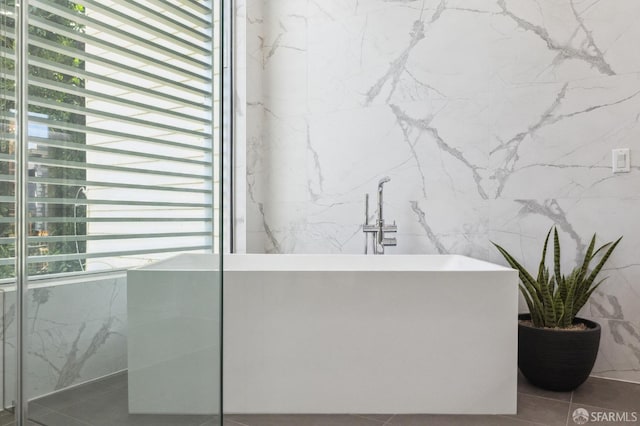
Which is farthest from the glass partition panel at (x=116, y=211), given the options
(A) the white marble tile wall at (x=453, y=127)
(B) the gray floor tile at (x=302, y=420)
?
(A) the white marble tile wall at (x=453, y=127)

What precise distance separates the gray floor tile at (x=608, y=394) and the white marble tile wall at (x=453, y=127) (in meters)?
0.09

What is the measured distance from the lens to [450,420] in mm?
1813

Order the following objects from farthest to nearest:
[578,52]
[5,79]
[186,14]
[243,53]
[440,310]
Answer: [243,53], [578,52], [440,310], [186,14], [5,79]

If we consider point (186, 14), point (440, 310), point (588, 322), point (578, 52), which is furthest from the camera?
point (578, 52)

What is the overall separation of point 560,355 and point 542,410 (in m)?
0.27

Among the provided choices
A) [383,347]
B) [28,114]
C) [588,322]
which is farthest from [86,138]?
[588,322]

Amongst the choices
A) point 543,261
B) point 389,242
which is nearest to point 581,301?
point 543,261

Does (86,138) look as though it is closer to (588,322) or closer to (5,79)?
(5,79)

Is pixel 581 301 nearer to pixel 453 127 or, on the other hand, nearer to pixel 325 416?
pixel 453 127

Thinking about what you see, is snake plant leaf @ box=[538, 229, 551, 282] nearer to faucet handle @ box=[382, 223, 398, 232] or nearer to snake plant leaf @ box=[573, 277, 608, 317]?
snake plant leaf @ box=[573, 277, 608, 317]

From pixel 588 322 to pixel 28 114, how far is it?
2315mm

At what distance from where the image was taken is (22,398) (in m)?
0.82

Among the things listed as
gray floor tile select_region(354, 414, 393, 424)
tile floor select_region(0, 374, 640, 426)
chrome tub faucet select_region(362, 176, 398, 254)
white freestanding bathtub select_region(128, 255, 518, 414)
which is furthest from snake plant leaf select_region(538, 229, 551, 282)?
gray floor tile select_region(354, 414, 393, 424)

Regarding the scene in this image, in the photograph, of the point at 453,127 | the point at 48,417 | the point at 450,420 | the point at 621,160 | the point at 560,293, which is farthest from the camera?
the point at 453,127
